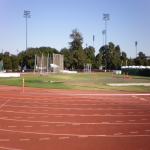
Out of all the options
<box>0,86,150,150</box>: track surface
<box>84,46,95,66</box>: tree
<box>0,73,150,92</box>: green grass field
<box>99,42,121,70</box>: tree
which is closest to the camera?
<box>0,86,150,150</box>: track surface

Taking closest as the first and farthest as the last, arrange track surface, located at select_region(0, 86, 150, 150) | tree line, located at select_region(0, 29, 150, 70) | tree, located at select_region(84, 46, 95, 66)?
1. track surface, located at select_region(0, 86, 150, 150)
2. tree line, located at select_region(0, 29, 150, 70)
3. tree, located at select_region(84, 46, 95, 66)

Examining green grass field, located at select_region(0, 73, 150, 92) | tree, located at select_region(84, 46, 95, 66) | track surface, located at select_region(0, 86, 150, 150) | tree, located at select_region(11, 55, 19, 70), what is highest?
tree, located at select_region(84, 46, 95, 66)

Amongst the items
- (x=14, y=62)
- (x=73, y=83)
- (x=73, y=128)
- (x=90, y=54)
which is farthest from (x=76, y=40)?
(x=73, y=128)

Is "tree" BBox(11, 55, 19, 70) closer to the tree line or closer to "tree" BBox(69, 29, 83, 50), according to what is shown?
the tree line

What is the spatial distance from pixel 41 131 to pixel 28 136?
63 cm

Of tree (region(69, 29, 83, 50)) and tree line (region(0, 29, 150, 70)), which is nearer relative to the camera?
tree line (region(0, 29, 150, 70))

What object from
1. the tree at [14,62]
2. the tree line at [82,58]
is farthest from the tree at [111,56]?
the tree at [14,62]

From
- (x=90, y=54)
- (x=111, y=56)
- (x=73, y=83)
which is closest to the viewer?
(x=73, y=83)

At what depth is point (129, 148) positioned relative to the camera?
6117mm

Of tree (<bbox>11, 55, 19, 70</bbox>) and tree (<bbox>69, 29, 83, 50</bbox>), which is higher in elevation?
tree (<bbox>69, 29, 83, 50</bbox>)

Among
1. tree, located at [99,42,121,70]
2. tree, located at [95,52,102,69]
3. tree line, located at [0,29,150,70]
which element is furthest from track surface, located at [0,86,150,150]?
tree, located at [95,52,102,69]

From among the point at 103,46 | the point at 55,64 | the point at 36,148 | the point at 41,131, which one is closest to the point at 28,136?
the point at 41,131

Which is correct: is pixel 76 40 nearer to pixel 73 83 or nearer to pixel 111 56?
pixel 111 56

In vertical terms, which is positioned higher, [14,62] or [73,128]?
[14,62]
